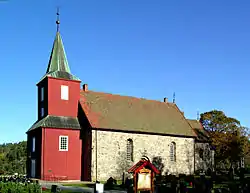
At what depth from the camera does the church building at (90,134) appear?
37.1 metres

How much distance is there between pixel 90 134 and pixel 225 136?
2183 centimetres

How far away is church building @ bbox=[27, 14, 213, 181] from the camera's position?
122 feet

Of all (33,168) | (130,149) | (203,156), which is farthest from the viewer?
(203,156)

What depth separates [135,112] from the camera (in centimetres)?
4381

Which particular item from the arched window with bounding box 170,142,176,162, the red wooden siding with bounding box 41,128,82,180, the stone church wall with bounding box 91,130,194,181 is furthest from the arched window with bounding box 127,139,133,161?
the arched window with bounding box 170,142,176,162

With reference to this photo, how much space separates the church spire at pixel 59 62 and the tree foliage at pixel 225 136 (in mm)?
23084

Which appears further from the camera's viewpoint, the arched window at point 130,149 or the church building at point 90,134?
the arched window at point 130,149

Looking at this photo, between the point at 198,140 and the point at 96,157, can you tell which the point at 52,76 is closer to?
the point at 96,157

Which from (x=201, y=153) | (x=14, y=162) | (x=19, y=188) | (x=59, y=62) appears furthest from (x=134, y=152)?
(x=14, y=162)

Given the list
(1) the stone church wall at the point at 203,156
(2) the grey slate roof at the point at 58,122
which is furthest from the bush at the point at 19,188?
(1) the stone church wall at the point at 203,156

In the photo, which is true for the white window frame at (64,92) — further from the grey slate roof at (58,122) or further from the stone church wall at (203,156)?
the stone church wall at (203,156)

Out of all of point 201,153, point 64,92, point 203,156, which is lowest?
point 203,156

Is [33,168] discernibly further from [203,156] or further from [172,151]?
[203,156]

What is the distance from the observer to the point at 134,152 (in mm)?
40594
